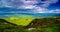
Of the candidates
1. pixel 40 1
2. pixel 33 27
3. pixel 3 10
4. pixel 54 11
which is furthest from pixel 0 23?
pixel 54 11

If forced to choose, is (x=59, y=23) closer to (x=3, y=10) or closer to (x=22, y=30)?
(x=22, y=30)

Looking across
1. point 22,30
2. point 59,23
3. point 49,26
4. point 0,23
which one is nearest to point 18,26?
point 22,30

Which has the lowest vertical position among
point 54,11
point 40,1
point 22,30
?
point 22,30

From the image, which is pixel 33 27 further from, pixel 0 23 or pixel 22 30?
pixel 0 23

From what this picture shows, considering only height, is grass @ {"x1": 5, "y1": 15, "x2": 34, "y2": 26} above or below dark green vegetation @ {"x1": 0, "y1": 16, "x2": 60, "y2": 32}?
above

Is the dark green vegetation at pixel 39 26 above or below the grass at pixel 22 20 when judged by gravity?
below

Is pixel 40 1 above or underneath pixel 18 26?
above
